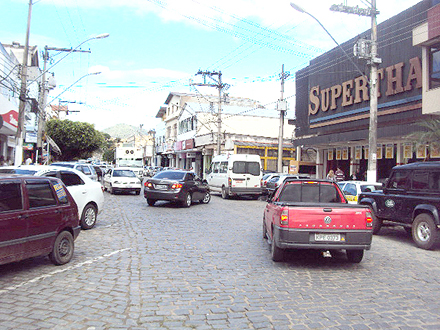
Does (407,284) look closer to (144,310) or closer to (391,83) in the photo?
(144,310)

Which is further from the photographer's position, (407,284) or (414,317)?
(407,284)

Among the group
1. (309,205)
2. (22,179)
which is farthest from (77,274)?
(309,205)

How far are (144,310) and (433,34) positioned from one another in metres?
17.2

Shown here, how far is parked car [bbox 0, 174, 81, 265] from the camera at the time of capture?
581 centimetres

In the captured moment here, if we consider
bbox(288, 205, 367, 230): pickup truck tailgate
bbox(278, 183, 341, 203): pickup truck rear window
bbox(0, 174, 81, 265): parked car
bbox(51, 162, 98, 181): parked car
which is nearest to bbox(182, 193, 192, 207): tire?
bbox(51, 162, 98, 181): parked car

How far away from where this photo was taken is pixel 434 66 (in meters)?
18.0

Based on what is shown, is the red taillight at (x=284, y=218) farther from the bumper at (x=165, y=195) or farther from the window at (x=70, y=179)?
the bumper at (x=165, y=195)

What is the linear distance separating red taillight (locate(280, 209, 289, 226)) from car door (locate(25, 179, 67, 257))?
385 centimetres

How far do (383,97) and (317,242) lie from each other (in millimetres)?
18209

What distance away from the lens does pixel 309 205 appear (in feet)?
23.6

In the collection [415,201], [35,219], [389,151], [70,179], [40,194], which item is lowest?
[35,219]

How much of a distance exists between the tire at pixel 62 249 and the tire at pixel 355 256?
17.0 feet

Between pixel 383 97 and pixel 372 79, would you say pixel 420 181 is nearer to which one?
pixel 372 79

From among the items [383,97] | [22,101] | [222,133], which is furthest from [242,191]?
[222,133]
